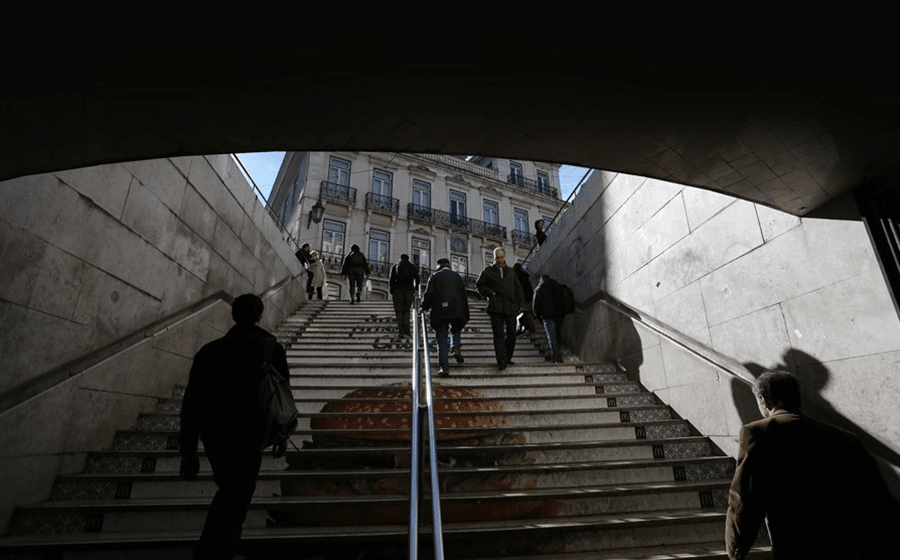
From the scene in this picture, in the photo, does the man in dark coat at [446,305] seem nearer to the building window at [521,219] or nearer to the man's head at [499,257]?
the man's head at [499,257]

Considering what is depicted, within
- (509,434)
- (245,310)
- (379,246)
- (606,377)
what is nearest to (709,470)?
(509,434)

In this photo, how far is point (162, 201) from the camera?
4.42m

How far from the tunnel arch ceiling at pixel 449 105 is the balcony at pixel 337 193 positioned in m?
17.0

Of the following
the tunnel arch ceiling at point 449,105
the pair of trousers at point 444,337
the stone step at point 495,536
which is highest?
the tunnel arch ceiling at point 449,105

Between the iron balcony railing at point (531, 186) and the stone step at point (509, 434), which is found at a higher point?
the iron balcony railing at point (531, 186)

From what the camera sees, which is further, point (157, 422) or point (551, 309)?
point (551, 309)

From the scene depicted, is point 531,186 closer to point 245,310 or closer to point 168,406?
point 168,406

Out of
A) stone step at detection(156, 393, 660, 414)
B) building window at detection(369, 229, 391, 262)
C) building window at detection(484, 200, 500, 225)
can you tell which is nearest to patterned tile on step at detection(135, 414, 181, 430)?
stone step at detection(156, 393, 660, 414)

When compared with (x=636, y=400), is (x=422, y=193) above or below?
above

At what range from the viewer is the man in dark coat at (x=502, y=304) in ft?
18.6

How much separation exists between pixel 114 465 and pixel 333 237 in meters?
15.7

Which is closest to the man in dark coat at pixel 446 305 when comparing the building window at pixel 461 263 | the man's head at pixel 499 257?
the man's head at pixel 499 257

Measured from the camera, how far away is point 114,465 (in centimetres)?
329

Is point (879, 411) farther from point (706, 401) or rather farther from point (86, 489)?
point (86, 489)
